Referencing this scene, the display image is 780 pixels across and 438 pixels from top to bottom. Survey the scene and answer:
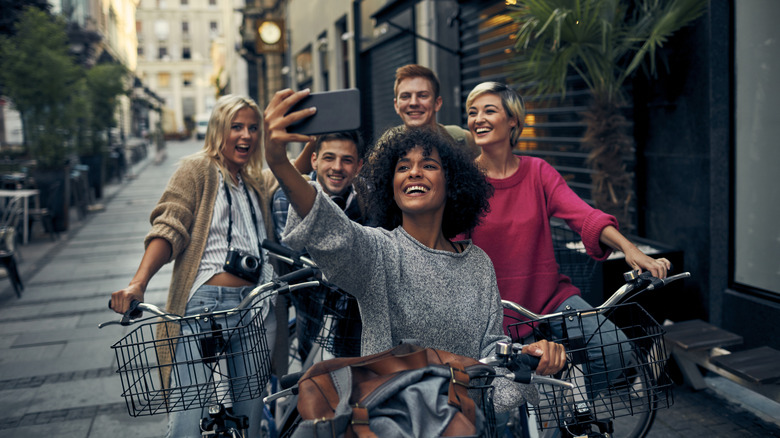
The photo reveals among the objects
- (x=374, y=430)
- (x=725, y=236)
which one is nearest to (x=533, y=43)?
(x=725, y=236)

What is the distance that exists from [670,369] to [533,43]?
104 inches

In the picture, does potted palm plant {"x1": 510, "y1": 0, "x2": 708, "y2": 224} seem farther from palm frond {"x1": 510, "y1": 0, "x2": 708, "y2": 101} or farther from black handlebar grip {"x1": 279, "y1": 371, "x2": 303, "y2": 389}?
black handlebar grip {"x1": 279, "y1": 371, "x2": 303, "y2": 389}

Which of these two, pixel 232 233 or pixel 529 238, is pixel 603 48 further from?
pixel 232 233

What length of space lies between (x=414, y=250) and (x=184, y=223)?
1184 millimetres

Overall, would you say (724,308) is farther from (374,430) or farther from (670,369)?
(374,430)

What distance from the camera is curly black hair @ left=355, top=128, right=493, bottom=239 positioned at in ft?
7.11

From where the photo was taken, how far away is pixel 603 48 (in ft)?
15.1

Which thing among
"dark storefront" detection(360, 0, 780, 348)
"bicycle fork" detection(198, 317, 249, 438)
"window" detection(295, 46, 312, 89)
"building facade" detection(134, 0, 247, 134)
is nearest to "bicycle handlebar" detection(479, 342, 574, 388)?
"bicycle fork" detection(198, 317, 249, 438)

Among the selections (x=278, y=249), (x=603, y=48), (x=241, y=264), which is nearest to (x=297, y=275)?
(x=278, y=249)

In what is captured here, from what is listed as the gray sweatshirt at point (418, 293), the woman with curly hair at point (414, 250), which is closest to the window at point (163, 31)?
the woman with curly hair at point (414, 250)

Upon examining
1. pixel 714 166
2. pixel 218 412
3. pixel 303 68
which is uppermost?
pixel 303 68

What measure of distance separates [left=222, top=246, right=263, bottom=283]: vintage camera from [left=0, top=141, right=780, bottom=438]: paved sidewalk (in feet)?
6.07

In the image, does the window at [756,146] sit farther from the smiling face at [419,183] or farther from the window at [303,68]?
the window at [303,68]

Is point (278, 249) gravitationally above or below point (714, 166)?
below
